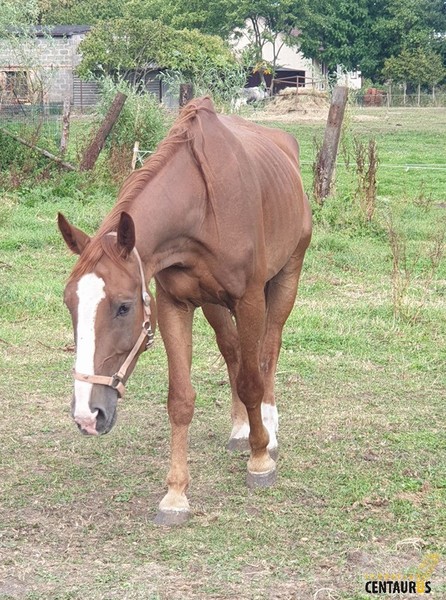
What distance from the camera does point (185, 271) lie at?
425 centimetres

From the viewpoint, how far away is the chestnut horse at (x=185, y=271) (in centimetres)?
362

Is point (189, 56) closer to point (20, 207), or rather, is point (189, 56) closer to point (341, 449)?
point (20, 207)

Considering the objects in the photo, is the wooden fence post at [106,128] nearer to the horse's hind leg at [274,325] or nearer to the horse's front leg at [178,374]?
the horse's hind leg at [274,325]

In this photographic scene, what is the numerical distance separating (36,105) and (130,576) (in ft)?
39.4

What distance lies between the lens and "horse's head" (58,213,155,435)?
3.58m

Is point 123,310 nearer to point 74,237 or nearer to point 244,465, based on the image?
point 74,237

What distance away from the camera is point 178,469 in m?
4.35

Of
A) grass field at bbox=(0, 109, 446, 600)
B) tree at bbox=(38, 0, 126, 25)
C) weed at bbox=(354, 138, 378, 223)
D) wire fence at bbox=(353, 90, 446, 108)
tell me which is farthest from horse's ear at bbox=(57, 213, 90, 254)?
tree at bbox=(38, 0, 126, 25)

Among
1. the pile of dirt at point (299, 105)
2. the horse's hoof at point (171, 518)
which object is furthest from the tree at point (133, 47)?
the horse's hoof at point (171, 518)

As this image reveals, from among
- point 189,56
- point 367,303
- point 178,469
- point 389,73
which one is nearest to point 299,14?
point 389,73

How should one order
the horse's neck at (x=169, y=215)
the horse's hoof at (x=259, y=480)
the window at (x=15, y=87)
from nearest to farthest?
the horse's neck at (x=169, y=215) < the horse's hoof at (x=259, y=480) < the window at (x=15, y=87)

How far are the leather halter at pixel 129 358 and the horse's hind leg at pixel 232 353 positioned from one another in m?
0.95

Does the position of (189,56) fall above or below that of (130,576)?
above

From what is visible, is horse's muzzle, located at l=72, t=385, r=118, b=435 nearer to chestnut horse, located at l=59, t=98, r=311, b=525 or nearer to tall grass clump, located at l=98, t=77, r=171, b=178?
chestnut horse, located at l=59, t=98, r=311, b=525
